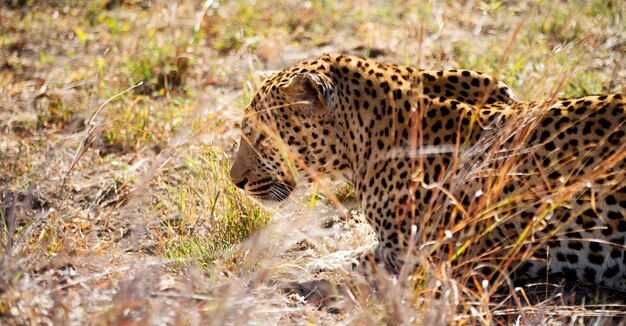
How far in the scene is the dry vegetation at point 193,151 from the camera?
4.05 meters

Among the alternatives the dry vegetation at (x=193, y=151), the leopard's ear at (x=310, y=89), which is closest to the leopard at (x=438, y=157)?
the leopard's ear at (x=310, y=89)

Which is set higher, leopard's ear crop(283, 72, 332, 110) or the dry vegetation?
leopard's ear crop(283, 72, 332, 110)

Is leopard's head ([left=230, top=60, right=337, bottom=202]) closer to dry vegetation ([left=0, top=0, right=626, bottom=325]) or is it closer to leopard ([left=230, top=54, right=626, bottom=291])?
leopard ([left=230, top=54, right=626, bottom=291])

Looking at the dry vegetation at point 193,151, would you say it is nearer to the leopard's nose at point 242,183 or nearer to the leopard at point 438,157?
the leopard's nose at point 242,183

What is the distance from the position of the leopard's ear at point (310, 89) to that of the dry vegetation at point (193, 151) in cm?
35

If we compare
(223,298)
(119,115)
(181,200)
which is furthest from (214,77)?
(223,298)

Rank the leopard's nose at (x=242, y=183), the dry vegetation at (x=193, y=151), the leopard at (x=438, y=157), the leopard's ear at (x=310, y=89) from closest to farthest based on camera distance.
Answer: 1. the dry vegetation at (x=193, y=151)
2. the leopard at (x=438, y=157)
3. the leopard's ear at (x=310, y=89)
4. the leopard's nose at (x=242, y=183)

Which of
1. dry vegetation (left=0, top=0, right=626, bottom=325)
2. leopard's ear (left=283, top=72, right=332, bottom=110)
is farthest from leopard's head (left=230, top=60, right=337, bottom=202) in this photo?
dry vegetation (left=0, top=0, right=626, bottom=325)

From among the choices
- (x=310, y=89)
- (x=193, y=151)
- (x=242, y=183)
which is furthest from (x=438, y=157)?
(x=193, y=151)

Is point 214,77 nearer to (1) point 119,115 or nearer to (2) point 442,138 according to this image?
(1) point 119,115

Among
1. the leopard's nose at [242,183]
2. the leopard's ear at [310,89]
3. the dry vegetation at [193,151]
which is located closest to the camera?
the dry vegetation at [193,151]

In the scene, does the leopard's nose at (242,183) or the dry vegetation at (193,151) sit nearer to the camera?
the dry vegetation at (193,151)

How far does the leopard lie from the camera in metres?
5.01

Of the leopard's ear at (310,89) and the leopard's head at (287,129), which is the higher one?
the leopard's ear at (310,89)
